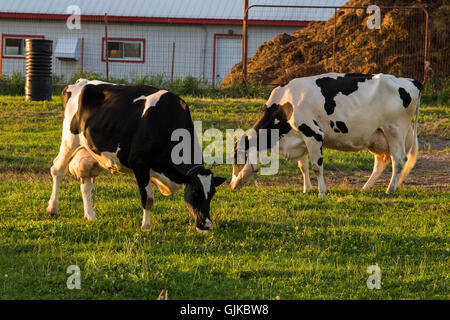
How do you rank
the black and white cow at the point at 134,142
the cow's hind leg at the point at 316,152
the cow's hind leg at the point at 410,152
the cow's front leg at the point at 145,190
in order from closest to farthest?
the black and white cow at the point at 134,142 < the cow's front leg at the point at 145,190 < the cow's hind leg at the point at 316,152 < the cow's hind leg at the point at 410,152

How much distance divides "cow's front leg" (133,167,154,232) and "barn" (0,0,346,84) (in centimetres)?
1842

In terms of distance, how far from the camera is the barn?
25.9m

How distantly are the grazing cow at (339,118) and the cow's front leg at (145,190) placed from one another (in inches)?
123

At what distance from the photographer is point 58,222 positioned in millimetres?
7695

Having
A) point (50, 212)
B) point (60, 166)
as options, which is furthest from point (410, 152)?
point (50, 212)

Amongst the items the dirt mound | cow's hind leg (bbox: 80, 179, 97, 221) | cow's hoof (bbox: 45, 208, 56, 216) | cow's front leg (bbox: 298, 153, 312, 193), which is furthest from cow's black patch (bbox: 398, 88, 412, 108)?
the dirt mound

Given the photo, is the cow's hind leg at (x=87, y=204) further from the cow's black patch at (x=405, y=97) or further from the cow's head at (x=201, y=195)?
the cow's black patch at (x=405, y=97)

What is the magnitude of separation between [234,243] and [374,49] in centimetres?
1469

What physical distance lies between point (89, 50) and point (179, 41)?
3.80m

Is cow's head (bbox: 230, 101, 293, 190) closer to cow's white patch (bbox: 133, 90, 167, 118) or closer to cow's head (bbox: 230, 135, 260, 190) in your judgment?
cow's head (bbox: 230, 135, 260, 190)

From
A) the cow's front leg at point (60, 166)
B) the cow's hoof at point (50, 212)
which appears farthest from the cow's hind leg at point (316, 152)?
the cow's hoof at point (50, 212)

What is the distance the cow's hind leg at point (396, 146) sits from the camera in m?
10.4

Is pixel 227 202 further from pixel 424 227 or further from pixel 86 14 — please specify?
pixel 86 14
